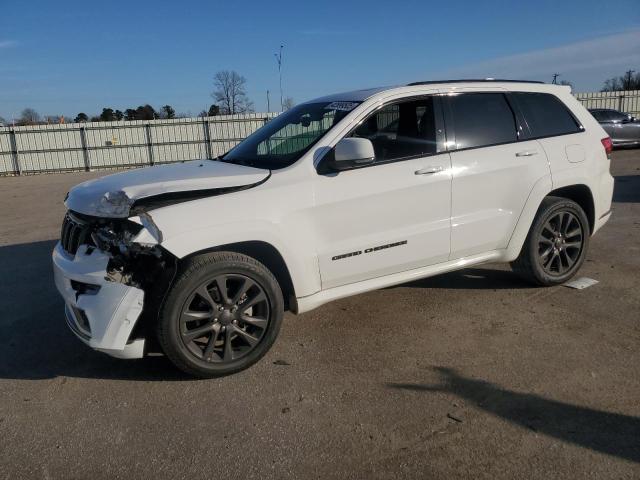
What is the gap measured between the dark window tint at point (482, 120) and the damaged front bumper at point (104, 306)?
2774 millimetres

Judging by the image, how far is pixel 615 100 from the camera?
26.9 metres

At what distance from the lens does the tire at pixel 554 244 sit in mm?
4758

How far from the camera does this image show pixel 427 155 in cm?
414

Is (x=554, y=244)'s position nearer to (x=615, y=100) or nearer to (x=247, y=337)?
(x=247, y=337)

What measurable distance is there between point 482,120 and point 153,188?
9.06 feet

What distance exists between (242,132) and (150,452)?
23105 mm

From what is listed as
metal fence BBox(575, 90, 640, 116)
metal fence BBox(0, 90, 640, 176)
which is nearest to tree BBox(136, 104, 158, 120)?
metal fence BBox(0, 90, 640, 176)

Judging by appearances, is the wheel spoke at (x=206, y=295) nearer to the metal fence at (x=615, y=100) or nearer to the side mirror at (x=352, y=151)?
the side mirror at (x=352, y=151)

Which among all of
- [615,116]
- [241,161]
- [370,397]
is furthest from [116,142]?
[370,397]

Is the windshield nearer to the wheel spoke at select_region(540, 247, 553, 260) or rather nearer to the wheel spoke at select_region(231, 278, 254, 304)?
the wheel spoke at select_region(231, 278, 254, 304)

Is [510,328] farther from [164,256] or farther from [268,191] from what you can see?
[164,256]

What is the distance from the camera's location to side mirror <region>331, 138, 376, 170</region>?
11.9 ft

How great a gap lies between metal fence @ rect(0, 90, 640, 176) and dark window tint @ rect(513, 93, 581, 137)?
20.4 m

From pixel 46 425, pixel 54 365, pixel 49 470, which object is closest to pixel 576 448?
pixel 49 470
